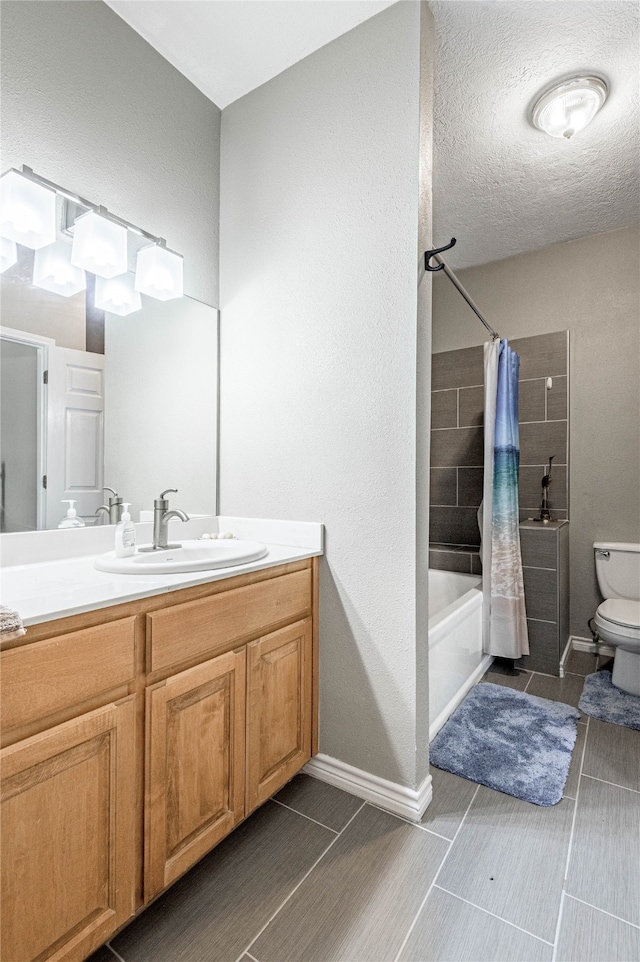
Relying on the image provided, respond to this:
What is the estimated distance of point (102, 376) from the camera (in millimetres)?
1521

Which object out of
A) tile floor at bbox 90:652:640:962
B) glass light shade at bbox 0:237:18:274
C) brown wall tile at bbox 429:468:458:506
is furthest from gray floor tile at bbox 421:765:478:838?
glass light shade at bbox 0:237:18:274

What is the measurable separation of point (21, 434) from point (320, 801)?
4.83ft

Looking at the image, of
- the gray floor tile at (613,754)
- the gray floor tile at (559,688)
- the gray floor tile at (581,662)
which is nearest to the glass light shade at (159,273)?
the gray floor tile at (613,754)

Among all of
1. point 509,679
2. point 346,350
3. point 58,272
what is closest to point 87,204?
point 58,272

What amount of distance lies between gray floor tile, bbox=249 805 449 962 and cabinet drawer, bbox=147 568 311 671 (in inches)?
25.3

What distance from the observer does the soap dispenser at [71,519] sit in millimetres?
1424

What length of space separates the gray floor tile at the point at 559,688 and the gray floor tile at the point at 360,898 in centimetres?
117

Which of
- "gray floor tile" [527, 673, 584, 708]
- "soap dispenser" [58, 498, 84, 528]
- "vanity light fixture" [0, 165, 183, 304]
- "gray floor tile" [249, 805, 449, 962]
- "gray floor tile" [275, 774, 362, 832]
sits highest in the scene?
"vanity light fixture" [0, 165, 183, 304]

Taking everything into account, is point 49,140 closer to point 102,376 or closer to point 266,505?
point 102,376

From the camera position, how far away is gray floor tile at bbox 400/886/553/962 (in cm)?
102

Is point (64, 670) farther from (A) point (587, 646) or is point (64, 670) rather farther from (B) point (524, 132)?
(A) point (587, 646)

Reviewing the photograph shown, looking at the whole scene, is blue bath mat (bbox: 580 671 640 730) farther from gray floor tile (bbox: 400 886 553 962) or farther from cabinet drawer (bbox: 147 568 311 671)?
cabinet drawer (bbox: 147 568 311 671)

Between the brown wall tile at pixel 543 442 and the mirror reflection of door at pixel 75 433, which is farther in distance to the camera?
the brown wall tile at pixel 543 442

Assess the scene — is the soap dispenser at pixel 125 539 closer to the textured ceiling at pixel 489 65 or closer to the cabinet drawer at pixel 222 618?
the cabinet drawer at pixel 222 618
